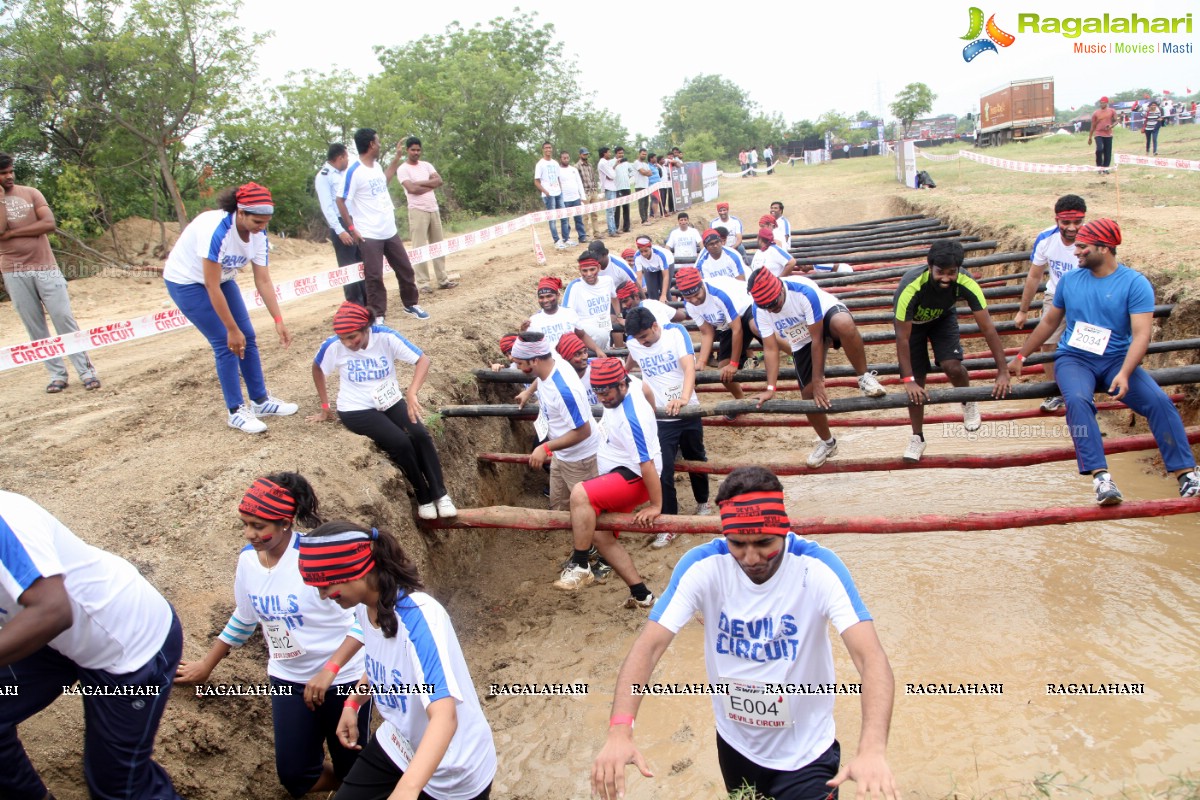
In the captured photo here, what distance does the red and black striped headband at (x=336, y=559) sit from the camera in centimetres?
260

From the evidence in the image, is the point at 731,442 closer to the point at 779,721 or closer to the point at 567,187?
the point at 779,721

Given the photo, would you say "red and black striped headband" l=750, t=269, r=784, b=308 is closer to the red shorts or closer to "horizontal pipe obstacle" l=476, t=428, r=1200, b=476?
"horizontal pipe obstacle" l=476, t=428, r=1200, b=476

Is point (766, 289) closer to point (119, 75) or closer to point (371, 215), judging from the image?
point (371, 215)

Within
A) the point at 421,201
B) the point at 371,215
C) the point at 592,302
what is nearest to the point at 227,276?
the point at 371,215

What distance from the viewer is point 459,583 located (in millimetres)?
6098

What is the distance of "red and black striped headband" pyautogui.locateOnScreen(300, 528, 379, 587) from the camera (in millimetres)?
2596

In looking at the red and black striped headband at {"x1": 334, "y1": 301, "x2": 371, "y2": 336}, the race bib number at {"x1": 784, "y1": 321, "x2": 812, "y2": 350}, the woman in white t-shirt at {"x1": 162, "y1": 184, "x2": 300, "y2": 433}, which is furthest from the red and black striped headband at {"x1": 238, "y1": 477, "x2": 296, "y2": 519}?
the race bib number at {"x1": 784, "y1": 321, "x2": 812, "y2": 350}

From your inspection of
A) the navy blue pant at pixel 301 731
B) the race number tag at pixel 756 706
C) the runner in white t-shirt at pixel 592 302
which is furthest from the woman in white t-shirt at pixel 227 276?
the race number tag at pixel 756 706

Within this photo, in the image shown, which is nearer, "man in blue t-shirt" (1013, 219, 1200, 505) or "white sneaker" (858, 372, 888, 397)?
"man in blue t-shirt" (1013, 219, 1200, 505)

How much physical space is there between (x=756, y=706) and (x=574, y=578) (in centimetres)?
340

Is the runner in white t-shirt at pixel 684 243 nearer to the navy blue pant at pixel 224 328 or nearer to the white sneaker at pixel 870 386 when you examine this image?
the white sneaker at pixel 870 386

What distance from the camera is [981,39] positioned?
80.1 ft

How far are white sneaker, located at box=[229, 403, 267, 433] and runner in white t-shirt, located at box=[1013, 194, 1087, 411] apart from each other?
5.96 meters

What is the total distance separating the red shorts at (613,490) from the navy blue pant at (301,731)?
211 centimetres
